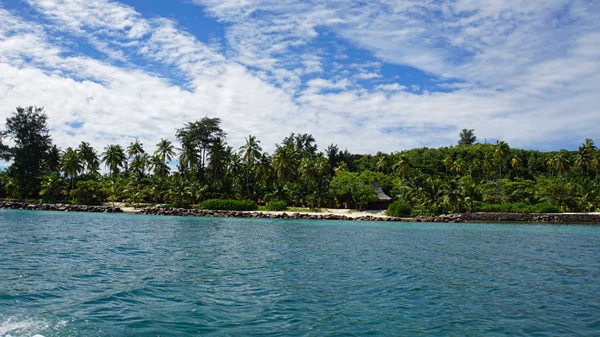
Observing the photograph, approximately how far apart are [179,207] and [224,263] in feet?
160

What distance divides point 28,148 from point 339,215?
54505 mm

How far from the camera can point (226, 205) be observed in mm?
61844

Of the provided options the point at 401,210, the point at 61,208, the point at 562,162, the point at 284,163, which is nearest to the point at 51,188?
the point at 61,208

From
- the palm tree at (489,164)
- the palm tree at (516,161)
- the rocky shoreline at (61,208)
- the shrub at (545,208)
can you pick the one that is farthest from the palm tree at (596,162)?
the rocky shoreline at (61,208)

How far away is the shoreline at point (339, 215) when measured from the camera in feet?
172

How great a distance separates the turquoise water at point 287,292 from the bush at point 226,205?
4036cm

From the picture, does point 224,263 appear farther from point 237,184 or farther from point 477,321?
point 237,184

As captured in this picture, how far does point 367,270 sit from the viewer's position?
1591 cm

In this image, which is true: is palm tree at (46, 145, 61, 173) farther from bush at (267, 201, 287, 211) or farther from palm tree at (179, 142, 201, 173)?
bush at (267, 201, 287, 211)

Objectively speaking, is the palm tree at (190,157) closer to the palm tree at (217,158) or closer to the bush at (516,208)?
the palm tree at (217,158)

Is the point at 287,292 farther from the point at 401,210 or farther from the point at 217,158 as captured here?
the point at 217,158

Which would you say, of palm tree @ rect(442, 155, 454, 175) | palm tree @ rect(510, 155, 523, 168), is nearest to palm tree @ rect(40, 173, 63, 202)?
palm tree @ rect(442, 155, 454, 175)

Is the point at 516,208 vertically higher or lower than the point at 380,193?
lower

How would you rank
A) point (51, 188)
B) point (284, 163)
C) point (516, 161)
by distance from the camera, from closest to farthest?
point (51, 188), point (284, 163), point (516, 161)
